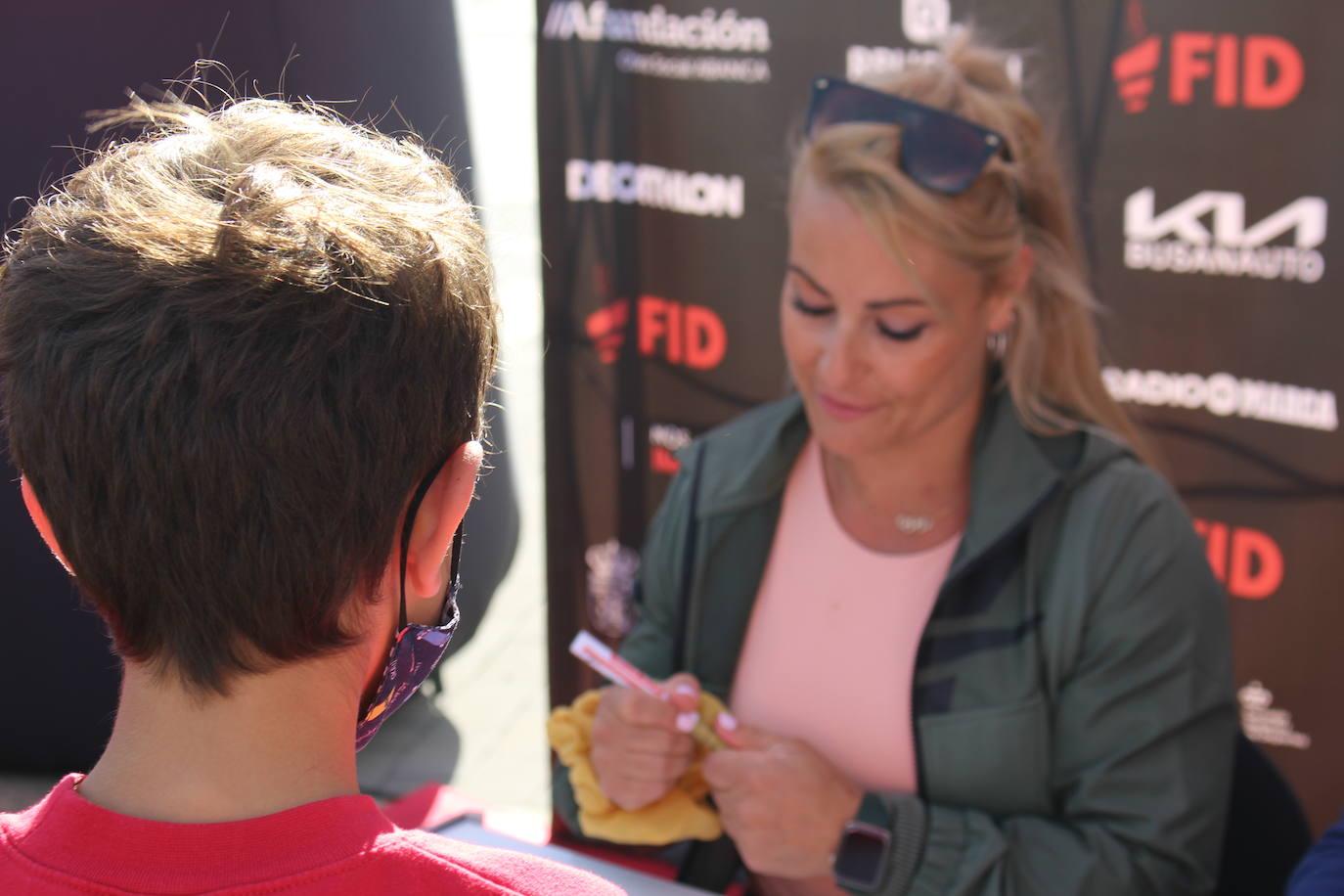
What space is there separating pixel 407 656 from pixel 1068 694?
3.65ft

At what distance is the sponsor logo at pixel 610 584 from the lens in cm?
317

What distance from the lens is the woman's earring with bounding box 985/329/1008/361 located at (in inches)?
81.3

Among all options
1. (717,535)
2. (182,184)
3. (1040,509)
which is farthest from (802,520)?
(182,184)

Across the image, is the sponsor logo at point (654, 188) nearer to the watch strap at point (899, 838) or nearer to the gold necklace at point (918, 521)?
the gold necklace at point (918, 521)

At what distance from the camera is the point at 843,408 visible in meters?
2.02

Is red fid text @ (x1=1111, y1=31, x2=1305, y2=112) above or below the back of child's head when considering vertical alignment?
above

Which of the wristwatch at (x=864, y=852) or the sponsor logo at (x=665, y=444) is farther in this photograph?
the sponsor logo at (x=665, y=444)

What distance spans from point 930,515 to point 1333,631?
1.11 meters

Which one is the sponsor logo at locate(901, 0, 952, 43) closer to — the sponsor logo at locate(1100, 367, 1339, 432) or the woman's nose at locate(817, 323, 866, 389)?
the sponsor logo at locate(1100, 367, 1339, 432)

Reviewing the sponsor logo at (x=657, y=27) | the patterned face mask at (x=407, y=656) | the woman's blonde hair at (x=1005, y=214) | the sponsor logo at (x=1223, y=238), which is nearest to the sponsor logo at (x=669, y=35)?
the sponsor logo at (x=657, y=27)

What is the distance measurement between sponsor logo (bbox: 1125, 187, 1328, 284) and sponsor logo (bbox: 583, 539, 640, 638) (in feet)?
4.40

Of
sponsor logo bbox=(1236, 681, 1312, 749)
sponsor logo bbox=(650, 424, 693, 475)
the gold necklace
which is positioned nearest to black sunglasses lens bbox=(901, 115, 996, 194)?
the gold necklace

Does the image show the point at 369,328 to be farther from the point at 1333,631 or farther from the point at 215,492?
the point at 1333,631

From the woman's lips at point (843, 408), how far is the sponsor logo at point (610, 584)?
1224mm
